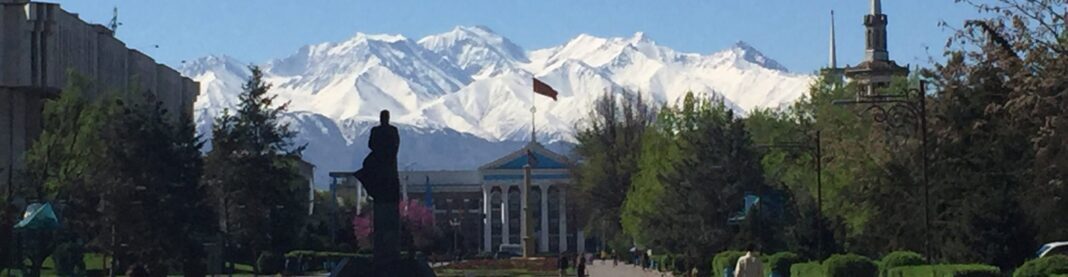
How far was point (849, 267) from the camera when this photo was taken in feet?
148

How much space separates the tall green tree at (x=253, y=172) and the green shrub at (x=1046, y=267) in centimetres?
5278

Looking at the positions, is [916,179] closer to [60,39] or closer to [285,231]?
[285,231]

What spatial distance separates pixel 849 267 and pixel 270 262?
45897 mm

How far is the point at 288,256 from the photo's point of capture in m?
88.6

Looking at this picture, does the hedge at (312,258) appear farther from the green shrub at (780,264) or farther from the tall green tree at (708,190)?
the green shrub at (780,264)

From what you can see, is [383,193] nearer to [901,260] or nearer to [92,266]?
[901,260]

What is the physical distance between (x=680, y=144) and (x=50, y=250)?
27577mm

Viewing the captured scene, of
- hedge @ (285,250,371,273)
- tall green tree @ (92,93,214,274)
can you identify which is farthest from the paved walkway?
tall green tree @ (92,93,214,274)

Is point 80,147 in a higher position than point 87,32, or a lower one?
lower

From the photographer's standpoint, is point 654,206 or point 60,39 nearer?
point 654,206

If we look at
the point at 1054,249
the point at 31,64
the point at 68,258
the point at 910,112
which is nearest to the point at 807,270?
the point at 1054,249

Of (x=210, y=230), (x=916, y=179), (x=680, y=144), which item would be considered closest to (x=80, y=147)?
(x=210, y=230)

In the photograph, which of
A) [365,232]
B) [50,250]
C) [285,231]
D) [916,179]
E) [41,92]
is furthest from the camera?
[365,232]

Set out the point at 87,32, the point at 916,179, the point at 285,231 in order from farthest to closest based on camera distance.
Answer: the point at 87,32 < the point at 285,231 < the point at 916,179
